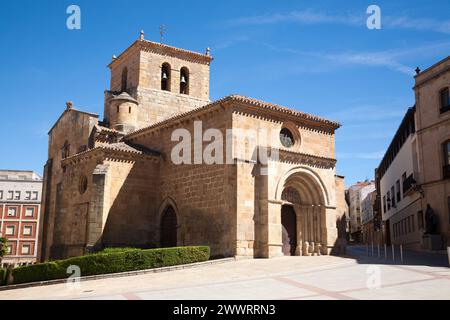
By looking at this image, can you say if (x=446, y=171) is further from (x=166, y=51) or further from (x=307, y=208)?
(x=166, y=51)

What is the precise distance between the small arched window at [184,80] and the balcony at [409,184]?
14570 mm

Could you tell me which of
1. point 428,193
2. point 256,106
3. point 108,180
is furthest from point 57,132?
point 428,193

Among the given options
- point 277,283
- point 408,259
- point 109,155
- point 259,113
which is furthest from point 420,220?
point 109,155

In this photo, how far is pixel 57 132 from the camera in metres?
29.7

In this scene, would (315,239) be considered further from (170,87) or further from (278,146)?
(170,87)

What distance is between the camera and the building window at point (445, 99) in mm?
23938

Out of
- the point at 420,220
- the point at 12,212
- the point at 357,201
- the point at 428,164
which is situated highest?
the point at 357,201

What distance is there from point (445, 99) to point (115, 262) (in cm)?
1852

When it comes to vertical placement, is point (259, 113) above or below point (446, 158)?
above

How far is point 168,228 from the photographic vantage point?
22.1 meters

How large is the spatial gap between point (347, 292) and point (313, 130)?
505 inches

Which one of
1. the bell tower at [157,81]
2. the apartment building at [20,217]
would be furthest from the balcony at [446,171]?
the apartment building at [20,217]

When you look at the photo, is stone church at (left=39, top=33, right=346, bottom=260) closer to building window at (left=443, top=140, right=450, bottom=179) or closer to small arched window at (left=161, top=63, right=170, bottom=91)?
small arched window at (left=161, top=63, right=170, bottom=91)

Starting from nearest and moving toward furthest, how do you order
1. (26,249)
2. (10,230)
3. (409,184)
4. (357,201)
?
(409,184) < (26,249) < (10,230) < (357,201)
